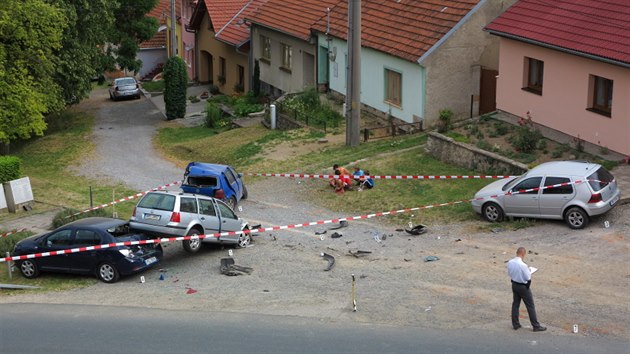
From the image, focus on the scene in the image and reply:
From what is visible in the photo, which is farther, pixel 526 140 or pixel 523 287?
pixel 526 140

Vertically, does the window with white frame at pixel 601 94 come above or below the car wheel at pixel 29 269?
above

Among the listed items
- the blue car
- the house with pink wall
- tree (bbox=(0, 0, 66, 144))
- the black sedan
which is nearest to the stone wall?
the house with pink wall

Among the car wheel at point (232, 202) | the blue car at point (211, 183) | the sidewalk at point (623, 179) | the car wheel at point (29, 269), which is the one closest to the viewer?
the car wheel at point (29, 269)

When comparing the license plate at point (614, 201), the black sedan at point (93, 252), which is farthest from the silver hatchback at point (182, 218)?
the license plate at point (614, 201)

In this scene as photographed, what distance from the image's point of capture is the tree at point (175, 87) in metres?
45.8

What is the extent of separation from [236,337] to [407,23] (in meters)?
21.4

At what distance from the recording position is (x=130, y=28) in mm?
53531

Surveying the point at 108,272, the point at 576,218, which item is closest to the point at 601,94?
the point at 576,218

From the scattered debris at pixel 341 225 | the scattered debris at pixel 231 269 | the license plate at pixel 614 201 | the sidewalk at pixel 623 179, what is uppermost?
the license plate at pixel 614 201

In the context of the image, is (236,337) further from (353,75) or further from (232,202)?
(353,75)

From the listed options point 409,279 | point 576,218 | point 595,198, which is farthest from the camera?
point 576,218

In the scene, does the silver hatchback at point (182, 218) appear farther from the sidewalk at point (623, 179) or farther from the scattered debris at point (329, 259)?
the sidewalk at point (623, 179)

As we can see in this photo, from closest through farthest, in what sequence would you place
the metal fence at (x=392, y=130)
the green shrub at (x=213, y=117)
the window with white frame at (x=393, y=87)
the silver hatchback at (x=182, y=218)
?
the silver hatchback at (x=182, y=218) < the metal fence at (x=392, y=130) < the window with white frame at (x=393, y=87) < the green shrub at (x=213, y=117)

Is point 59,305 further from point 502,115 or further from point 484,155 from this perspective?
point 502,115
